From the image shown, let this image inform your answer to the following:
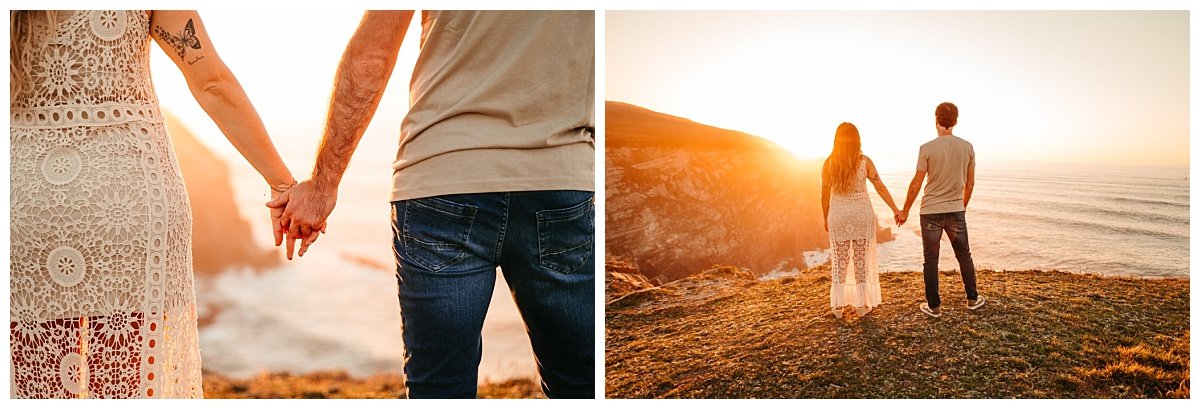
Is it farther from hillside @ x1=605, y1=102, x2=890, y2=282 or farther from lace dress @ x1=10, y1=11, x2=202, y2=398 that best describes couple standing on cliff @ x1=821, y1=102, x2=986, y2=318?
lace dress @ x1=10, y1=11, x2=202, y2=398

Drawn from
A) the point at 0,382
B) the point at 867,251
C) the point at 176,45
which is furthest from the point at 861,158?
the point at 0,382

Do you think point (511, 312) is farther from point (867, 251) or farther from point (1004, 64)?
point (1004, 64)

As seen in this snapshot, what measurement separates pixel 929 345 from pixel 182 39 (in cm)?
301

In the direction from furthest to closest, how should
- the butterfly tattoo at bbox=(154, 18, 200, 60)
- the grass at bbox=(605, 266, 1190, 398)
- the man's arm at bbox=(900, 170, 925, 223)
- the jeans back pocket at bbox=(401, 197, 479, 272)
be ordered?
the man's arm at bbox=(900, 170, 925, 223) → the grass at bbox=(605, 266, 1190, 398) → the butterfly tattoo at bbox=(154, 18, 200, 60) → the jeans back pocket at bbox=(401, 197, 479, 272)

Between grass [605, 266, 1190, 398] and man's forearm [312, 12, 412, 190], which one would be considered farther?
grass [605, 266, 1190, 398]

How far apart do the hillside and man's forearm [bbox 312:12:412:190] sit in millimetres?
2028

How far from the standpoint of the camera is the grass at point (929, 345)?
10.5 ft

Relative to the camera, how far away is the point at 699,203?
381cm

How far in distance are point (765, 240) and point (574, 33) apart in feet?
8.04

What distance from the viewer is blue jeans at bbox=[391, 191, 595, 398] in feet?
4.79

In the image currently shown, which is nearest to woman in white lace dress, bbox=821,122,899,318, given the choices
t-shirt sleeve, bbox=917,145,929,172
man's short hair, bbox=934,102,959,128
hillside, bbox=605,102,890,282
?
hillside, bbox=605,102,890,282

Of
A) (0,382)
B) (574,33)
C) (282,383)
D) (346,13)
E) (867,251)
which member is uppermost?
(346,13)

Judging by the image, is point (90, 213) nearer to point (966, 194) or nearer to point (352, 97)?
point (352, 97)

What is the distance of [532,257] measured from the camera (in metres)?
1.53
